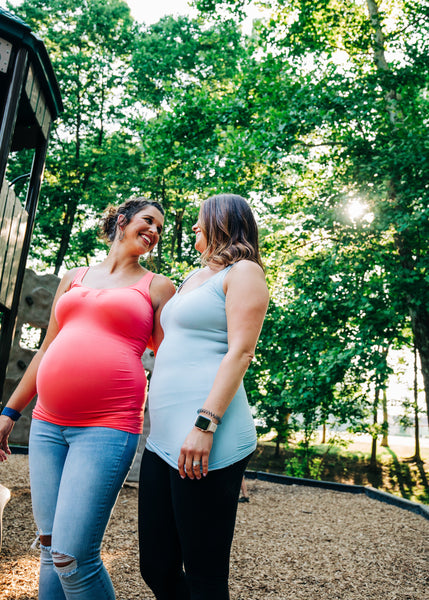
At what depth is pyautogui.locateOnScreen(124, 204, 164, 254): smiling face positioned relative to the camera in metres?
2.31

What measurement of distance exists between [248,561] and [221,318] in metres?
3.41

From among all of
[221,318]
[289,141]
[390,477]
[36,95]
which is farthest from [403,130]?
[390,477]

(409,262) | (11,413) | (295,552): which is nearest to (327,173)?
(409,262)

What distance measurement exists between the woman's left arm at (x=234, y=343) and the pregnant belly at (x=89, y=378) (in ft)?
1.39

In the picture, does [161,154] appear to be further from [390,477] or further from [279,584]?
[390,477]

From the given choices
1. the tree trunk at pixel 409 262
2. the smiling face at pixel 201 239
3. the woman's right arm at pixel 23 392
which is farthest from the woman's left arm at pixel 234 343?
the tree trunk at pixel 409 262

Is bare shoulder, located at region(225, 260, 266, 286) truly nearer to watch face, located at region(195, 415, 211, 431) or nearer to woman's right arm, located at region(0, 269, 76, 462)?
watch face, located at region(195, 415, 211, 431)

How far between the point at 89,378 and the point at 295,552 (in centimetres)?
371

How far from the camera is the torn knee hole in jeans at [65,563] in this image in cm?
161

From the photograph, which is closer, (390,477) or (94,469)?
(94,469)

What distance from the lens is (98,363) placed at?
1.83m

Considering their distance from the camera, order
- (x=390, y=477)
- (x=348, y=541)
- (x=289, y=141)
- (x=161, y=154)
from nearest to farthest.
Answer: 1. (x=348, y=541)
2. (x=289, y=141)
3. (x=161, y=154)
4. (x=390, y=477)

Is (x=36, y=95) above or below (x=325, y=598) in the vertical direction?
above

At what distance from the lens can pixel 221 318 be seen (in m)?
1.69
